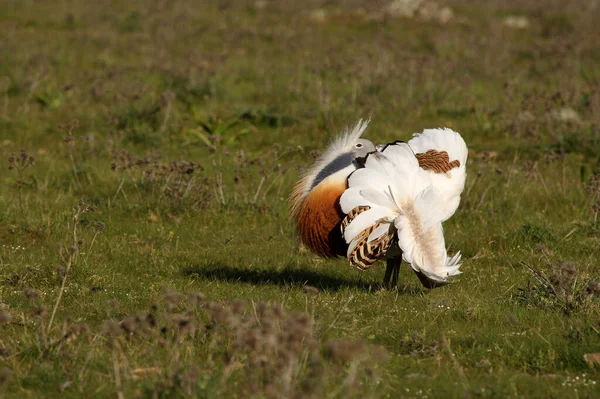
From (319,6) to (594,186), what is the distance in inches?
465

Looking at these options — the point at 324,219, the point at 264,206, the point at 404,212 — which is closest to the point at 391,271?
the point at 324,219

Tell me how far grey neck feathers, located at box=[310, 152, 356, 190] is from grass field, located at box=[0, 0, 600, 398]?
0.73 m

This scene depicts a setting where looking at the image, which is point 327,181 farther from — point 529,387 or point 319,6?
point 319,6

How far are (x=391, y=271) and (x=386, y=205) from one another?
85 centimetres

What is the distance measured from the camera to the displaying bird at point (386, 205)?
538 cm

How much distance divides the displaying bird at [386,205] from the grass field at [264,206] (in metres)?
0.33

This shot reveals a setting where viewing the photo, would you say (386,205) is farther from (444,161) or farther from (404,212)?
(444,161)

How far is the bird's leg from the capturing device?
607cm

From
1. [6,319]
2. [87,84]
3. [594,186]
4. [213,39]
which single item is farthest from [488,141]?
[6,319]

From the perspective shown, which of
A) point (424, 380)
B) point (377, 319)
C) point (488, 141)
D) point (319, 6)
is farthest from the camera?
point (319, 6)

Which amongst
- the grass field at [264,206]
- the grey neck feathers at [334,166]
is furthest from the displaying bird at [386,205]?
the grass field at [264,206]

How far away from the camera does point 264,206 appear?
8.16m

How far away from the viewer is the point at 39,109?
1099 cm

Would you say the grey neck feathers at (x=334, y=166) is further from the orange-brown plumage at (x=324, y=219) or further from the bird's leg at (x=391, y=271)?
the bird's leg at (x=391, y=271)
